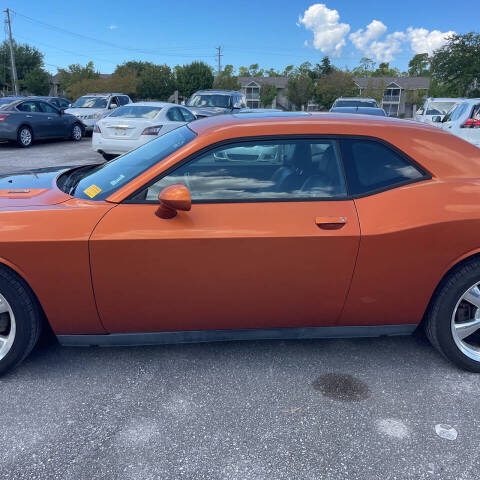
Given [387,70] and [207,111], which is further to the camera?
[387,70]

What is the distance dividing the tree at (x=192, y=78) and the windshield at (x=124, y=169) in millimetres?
58900

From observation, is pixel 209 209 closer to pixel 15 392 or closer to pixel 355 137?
pixel 355 137

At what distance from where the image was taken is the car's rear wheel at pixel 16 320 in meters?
2.54

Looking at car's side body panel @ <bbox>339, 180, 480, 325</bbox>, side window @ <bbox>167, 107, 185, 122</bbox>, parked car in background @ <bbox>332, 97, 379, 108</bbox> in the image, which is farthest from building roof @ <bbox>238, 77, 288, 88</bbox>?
car's side body panel @ <bbox>339, 180, 480, 325</bbox>

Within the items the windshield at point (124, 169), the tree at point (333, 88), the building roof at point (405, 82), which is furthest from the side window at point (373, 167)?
the building roof at point (405, 82)

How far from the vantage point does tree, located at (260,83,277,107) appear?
72.9m

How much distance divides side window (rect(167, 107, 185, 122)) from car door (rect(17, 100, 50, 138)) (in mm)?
5365

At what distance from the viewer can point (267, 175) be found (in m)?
2.75

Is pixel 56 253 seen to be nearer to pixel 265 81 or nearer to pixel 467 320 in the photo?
pixel 467 320

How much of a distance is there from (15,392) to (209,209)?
5.10 feet

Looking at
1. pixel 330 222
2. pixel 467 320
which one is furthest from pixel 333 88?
pixel 330 222

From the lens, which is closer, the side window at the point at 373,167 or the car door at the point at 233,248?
the car door at the point at 233,248

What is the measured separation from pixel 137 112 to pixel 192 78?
5169 cm

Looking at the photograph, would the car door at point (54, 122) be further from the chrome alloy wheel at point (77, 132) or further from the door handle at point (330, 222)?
the door handle at point (330, 222)
